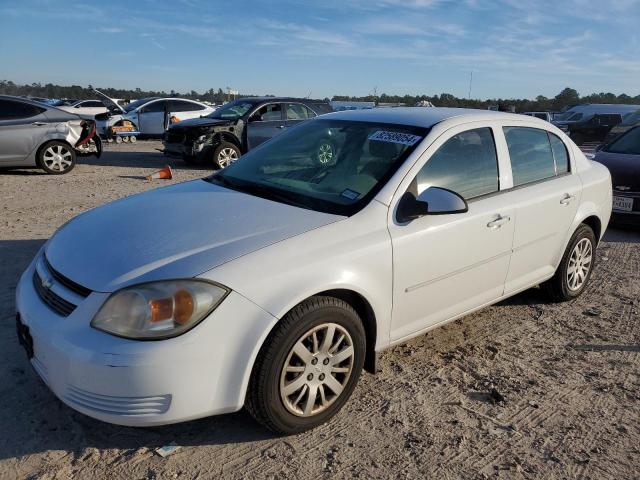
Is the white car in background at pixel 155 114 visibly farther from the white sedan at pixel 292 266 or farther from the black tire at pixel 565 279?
the black tire at pixel 565 279

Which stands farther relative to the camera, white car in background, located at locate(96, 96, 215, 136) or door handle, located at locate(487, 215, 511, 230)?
white car in background, located at locate(96, 96, 215, 136)

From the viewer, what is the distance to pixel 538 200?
405 cm

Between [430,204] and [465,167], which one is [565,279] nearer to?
[465,167]

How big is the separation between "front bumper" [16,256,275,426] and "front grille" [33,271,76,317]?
0.04m

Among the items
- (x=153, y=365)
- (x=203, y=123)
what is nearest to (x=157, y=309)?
(x=153, y=365)

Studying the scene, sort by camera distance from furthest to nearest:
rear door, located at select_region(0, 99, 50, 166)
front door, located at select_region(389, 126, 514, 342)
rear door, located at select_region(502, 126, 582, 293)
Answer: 1. rear door, located at select_region(0, 99, 50, 166)
2. rear door, located at select_region(502, 126, 582, 293)
3. front door, located at select_region(389, 126, 514, 342)

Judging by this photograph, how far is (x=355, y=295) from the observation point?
297 cm

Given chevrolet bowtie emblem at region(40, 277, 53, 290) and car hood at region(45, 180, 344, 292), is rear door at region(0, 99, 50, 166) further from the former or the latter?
chevrolet bowtie emblem at region(40, 277, 53, 290)

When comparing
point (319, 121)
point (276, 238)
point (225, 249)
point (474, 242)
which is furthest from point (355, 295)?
point (319, 121)

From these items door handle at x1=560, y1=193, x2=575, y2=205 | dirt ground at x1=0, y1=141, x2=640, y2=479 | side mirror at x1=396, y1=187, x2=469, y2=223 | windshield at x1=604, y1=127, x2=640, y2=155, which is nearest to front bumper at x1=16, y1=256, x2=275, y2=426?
dirt ground at x1=0, y1=141, x2=640, y2=479

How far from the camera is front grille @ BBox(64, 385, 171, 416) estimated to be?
2.40 meters

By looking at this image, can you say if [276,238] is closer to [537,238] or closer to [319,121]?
[319,121]

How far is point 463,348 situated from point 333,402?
1342 mm

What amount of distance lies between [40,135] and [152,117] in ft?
29.7
